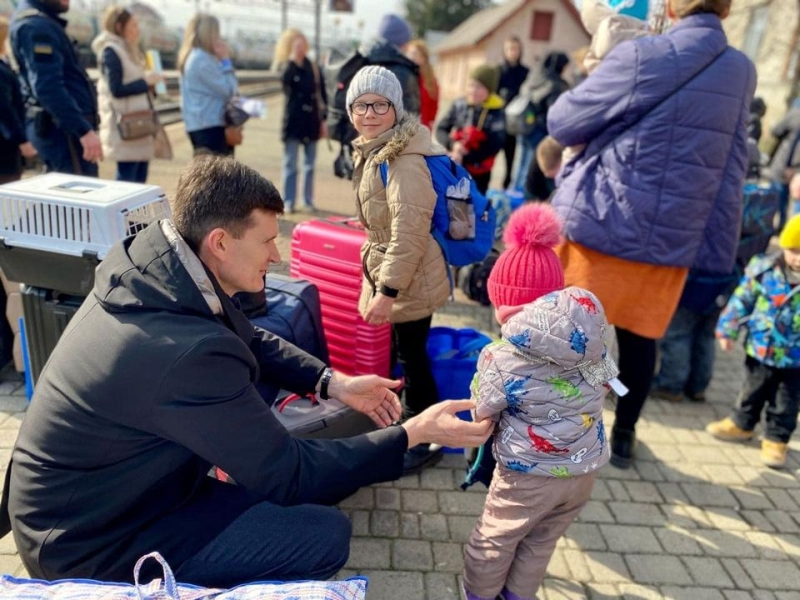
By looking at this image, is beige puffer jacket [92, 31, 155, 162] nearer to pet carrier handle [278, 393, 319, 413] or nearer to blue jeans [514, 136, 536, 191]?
pet carrier handle [278, 393, 319, 413]

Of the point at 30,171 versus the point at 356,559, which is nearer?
the point at 356,559

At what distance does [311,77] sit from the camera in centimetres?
661

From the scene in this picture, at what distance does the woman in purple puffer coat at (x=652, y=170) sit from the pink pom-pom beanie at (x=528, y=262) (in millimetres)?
741

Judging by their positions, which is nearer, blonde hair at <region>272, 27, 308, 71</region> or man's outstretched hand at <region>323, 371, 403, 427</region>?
man's outstretched hand at <region>323, 371, 403, 427</region>

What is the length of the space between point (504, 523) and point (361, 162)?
63.4 inches

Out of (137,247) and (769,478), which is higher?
(137,247)

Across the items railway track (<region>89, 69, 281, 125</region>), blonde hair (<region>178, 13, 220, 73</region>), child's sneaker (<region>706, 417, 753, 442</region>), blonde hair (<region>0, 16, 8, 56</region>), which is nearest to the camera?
child's sneaker (<region>706, 417, 753, 442</region>)

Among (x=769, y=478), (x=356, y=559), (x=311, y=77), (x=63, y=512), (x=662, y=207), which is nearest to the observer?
(x=63, y=512)

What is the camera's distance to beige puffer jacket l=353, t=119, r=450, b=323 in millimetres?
2609

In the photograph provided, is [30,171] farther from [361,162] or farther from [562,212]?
[562,212]

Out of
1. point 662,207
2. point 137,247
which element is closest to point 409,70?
point 662,207

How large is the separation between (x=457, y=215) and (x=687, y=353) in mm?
2127

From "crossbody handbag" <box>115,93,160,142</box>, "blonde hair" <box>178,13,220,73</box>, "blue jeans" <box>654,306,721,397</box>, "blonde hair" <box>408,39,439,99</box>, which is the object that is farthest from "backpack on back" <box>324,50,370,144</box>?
"blue jeans" <box>654,306,721,397</box>

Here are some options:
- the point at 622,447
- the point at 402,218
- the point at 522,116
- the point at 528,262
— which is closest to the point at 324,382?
the point at 402,218
